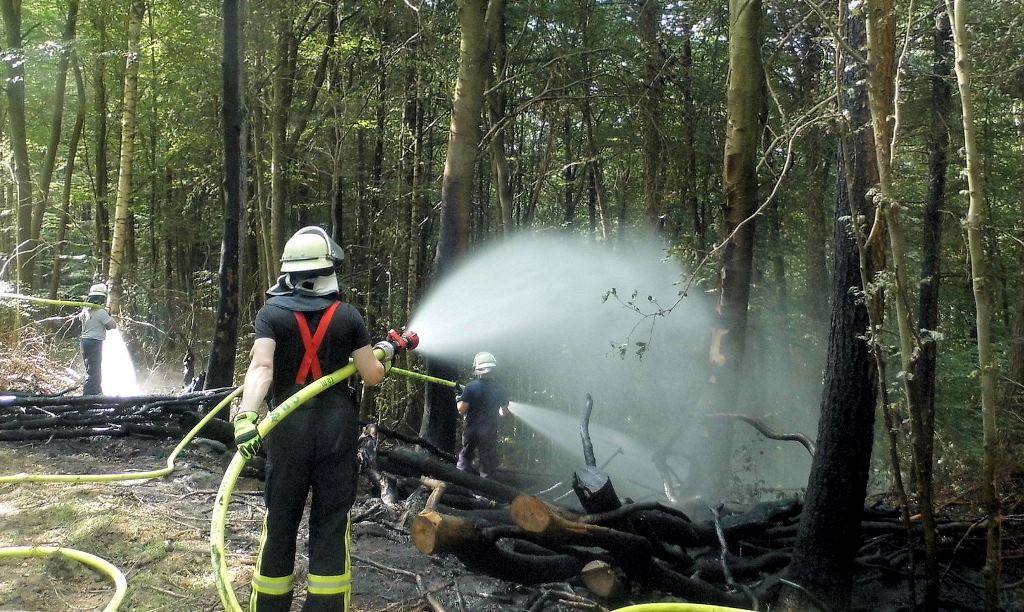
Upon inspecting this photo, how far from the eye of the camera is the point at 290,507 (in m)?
3.69

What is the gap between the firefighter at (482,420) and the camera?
7.85m

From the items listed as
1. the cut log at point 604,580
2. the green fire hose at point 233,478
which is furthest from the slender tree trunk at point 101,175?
the cut log at point 604,580

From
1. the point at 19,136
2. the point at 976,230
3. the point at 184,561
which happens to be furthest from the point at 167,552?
the point at 19,136

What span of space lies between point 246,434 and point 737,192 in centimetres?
614

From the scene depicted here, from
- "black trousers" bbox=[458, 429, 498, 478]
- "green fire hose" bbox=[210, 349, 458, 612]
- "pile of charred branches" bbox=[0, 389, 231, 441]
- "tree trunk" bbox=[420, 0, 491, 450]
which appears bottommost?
"black trousers" bbox=[458, 429, 498, 478]

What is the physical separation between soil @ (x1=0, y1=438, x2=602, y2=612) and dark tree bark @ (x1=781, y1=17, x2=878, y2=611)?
193 cm

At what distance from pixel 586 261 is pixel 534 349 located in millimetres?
2777

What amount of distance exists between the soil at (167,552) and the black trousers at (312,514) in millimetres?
665

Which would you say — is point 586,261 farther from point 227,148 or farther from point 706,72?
point 227,148

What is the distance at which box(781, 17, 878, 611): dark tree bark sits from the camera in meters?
4.87

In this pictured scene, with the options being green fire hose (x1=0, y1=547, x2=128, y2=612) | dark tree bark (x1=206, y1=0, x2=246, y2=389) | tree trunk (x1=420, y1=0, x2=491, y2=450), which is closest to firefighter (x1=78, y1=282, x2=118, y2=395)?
dark tree bark (x1=206, y1=0, x2=246, y2=389)

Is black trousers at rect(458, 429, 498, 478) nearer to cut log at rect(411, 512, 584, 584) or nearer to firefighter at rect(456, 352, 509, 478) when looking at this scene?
firefighter at rect(456, 352, 509, 478)

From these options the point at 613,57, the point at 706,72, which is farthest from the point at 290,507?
the point at 706,72

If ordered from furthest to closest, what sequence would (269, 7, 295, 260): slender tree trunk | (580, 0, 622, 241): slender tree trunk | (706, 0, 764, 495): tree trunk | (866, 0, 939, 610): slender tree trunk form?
(269, 7, 295, 260): slender tree trunk → (580, 0, 622, 241): slender tree trunk → (706, 0, 764, 495): tree trunk → (866, 0, 939, 610): slender tree trunk
